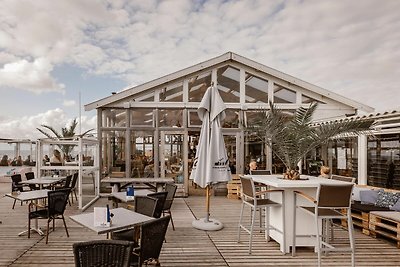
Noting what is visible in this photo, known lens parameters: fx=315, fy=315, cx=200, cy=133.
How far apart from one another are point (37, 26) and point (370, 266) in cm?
1008

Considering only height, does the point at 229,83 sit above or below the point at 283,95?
above

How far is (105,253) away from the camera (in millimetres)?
2627

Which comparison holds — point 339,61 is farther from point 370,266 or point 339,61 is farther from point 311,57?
point 370,266

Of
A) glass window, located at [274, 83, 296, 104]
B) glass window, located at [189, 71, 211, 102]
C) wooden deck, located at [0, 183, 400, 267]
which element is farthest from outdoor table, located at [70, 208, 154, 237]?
glass window, located at [274, 83, 296, 104]

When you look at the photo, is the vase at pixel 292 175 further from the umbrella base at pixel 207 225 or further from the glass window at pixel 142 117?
the glass window at pixel 142 117

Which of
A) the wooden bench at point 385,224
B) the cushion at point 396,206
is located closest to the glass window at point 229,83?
the cushion at point 396,206

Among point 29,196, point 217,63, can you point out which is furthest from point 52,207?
point 217,63

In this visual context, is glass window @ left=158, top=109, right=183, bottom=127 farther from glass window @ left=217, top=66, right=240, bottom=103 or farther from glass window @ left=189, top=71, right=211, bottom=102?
glass window @ left=217, top=66, right=240, bottom=103

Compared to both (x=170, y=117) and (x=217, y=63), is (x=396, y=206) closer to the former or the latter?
(x=217, y=63)

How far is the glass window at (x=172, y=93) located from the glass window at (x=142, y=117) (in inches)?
24.8

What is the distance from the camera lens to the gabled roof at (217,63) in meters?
10.1

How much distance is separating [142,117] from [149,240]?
7639 mm

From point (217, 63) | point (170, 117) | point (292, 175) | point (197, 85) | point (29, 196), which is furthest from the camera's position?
point (197, 85)

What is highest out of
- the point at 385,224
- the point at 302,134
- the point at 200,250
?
the point at 302,134
